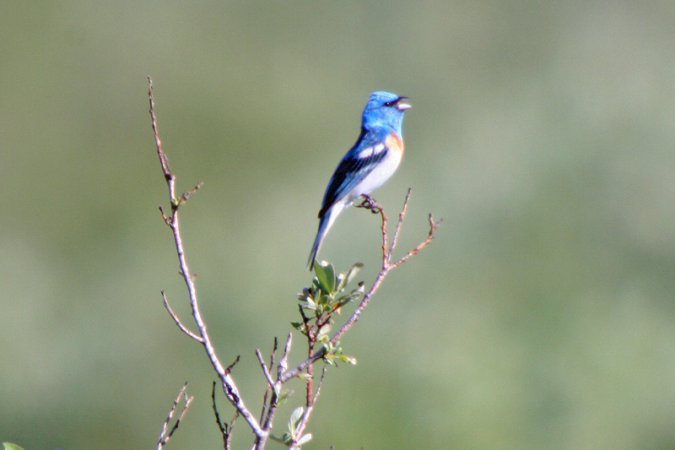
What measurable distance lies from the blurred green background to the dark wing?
5292 mm

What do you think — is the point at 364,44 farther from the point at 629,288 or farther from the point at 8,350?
the point at 8,350

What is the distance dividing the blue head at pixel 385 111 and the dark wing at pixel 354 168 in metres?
0.22

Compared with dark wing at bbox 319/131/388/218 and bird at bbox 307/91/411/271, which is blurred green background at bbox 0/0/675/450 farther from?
dark wing at bbox 319/131/388/218

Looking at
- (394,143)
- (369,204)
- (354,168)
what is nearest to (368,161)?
(354,168)

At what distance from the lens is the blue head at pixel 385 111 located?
24.0ft

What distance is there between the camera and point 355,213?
1577 cm

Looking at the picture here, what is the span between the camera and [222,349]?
12.7m

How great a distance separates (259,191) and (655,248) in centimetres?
569

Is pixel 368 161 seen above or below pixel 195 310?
above

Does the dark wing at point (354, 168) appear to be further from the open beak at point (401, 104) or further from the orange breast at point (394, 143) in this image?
the open beak at point (401, 104)

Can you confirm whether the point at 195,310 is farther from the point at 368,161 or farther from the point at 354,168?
the point at 368,161

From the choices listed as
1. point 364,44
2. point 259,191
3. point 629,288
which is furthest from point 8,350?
point 364,44

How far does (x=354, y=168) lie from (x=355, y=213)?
899 centimetres

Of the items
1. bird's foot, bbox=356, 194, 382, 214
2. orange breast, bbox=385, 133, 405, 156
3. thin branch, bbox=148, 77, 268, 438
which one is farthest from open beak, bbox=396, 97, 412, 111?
thin branch, bbox=148, 77, 268, 438
